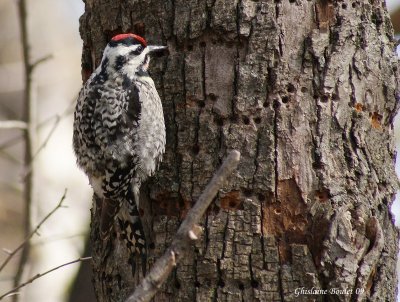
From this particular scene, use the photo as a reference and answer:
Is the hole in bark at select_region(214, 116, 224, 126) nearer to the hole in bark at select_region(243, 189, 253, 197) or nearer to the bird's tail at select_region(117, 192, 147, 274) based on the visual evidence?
the hole in bark at select_region(243, 189, 253, 197)

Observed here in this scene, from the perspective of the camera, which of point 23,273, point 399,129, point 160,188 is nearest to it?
point 160,188

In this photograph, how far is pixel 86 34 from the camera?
14.7ft

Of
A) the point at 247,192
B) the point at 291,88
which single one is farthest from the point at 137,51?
the point at 247,192

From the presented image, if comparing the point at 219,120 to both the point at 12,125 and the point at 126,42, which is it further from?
the point at 12,125

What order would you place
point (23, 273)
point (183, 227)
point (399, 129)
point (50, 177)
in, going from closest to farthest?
1. point (183, 227)
2. point (23, 273)
3. point (50, 177)
4. point (399, 129)

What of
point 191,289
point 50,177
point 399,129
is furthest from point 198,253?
point 399,129

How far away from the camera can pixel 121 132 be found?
14.3ft

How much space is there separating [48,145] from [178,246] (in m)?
6.35

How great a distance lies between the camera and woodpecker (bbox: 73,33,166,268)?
13.4 feet

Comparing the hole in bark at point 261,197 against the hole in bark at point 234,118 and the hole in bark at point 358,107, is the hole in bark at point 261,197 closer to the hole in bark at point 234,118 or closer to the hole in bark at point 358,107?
the hole in bark at point 234,118

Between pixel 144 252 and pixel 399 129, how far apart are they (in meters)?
6.06

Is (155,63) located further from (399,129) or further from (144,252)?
(399,129)

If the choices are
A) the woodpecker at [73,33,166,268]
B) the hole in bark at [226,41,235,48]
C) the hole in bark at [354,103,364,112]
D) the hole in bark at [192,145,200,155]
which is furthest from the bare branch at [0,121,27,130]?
the hole in bark at [354,103,364,112]

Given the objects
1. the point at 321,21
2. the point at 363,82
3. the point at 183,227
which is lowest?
the point at 183,227
